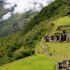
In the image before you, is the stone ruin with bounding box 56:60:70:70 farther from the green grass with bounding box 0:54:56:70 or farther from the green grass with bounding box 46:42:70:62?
the green grass with bounding box 46:42:70:62

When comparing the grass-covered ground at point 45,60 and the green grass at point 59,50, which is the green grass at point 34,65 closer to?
the grass-covered ground at point 45,60

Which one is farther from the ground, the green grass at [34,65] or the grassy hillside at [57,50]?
the grassy hillside at [57,50]

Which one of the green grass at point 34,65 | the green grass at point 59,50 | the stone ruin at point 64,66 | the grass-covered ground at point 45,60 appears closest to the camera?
the stone ruin at point 64,66

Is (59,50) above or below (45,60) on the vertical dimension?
above

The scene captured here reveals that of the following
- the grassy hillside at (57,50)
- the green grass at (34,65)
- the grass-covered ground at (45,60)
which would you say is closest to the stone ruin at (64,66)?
the grass-covered ground at (45,60)

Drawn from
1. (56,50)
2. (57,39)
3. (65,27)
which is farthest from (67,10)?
(56,50)

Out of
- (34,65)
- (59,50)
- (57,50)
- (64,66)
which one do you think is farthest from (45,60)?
(64,66)

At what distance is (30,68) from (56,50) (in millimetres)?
19308

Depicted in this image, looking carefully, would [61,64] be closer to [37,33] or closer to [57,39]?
[57,39]

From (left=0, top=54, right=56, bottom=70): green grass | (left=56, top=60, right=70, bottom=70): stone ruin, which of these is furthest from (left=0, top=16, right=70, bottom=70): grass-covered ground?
(left=56, top=60, right=70, bottom=70): stone ruin

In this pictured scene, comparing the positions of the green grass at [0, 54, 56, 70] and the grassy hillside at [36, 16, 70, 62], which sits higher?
the grassy hillside at [36, 16, 70, 62]

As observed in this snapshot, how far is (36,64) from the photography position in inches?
3100

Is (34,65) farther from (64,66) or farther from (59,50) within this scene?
(59,50)

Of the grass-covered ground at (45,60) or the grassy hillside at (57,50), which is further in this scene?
the grassy hillside at (57,50)
